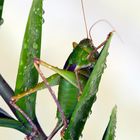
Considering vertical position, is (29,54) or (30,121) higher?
(29,54)

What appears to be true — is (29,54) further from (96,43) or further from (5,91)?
(96,43)

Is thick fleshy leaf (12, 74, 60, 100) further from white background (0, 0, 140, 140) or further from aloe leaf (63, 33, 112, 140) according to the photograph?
white background (0, 0, 140, 140)

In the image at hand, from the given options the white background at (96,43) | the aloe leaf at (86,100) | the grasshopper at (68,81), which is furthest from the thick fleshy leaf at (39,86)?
the white background at (96,43)

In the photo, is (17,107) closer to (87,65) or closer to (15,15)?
(87,65)

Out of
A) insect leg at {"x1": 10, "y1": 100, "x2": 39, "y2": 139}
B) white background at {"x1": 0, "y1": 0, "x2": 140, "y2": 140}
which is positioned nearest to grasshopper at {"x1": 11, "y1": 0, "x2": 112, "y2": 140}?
insect leg at {"x1": 10, "y1": 100, "x2": 39, "y2": 139}

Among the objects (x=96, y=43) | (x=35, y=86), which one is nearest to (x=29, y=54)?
(x=35, y=86)

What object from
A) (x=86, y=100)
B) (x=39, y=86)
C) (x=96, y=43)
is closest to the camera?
(x=86, y=100)

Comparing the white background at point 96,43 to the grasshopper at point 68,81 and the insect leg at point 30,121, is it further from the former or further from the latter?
the insect leg at point 30,121
